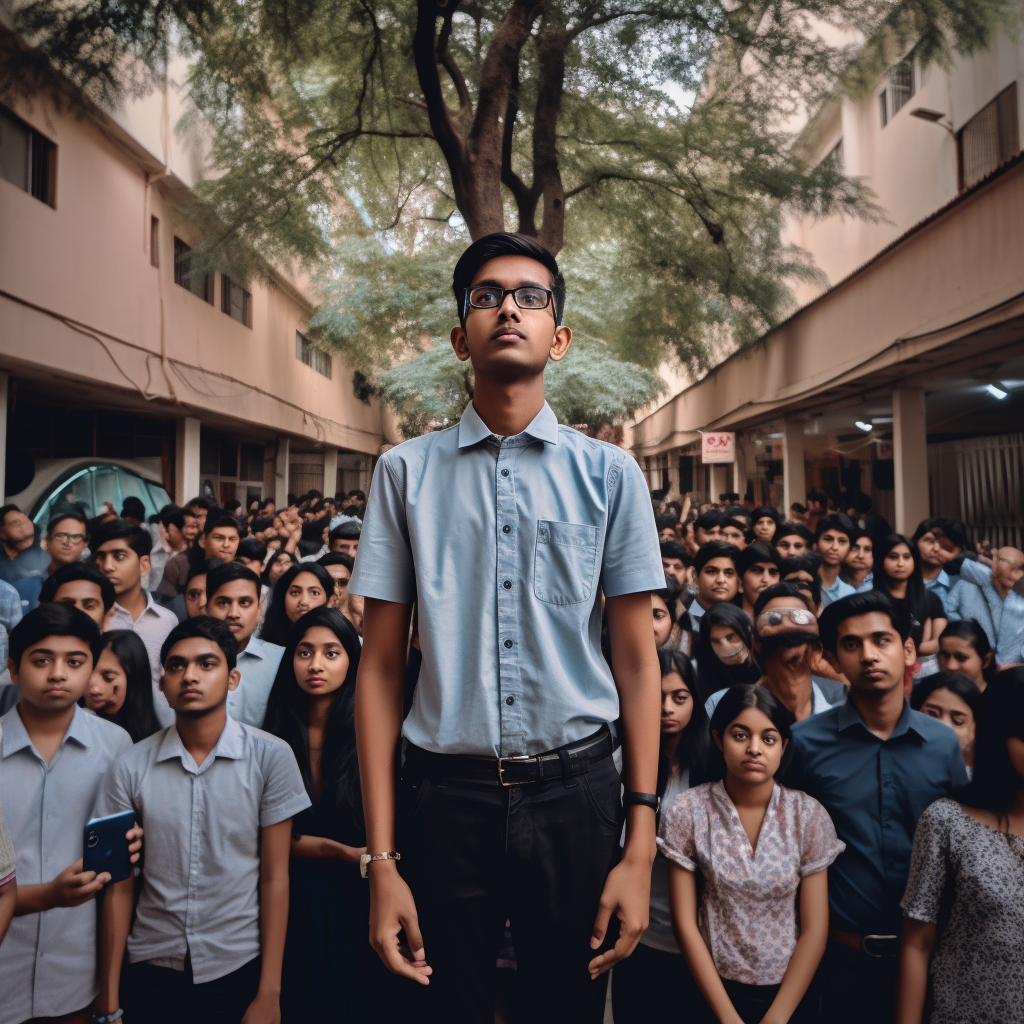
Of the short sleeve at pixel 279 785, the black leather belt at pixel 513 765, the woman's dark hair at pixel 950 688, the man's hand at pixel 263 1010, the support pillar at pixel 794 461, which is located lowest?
the man's hand at pixel 263 1010

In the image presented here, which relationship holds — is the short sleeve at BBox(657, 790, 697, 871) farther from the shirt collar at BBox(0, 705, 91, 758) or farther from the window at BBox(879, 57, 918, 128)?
the window at BBox(879, 57, 918, 128)

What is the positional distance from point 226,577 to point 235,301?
44.0 feet

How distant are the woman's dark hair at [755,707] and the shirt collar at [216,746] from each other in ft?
4.84

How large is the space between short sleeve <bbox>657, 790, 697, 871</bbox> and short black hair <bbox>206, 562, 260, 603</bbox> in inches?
92.6

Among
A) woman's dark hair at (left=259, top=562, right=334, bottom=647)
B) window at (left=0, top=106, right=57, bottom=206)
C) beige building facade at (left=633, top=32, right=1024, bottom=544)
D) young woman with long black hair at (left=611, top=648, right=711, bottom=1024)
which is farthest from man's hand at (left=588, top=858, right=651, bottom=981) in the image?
window at (left=0, top=106, right=57, bottom=206)

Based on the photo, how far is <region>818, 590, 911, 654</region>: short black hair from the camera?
2.85m

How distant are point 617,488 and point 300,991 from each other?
2.18 meters

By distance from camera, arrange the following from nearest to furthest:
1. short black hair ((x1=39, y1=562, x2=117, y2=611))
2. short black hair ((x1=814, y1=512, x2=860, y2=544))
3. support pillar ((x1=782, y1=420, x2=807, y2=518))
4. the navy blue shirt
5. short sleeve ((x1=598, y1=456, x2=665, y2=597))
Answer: short sleeve ((x1=598, y1=456, x2=665, y2=597)) → the navy blue shirt → short black hair ((x1=39, y1=562, x2=117, y2=611)) → short black hair ((x1=814, y1=512, x2=860, y2=544)) → support pillar ((x1=782, y1=420, x2=807, y2=518))

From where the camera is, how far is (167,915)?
101 inches

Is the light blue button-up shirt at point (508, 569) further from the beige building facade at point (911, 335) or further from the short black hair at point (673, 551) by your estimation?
the beige building facade at point (911, 335)

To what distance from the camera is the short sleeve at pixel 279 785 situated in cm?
270

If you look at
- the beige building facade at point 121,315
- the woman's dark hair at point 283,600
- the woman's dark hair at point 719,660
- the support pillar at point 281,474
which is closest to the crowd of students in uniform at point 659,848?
the woman's dark hair at point 719,660

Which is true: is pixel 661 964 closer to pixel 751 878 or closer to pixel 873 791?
pixel 751 878

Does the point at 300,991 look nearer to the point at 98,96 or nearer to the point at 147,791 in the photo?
the point at 147,791
